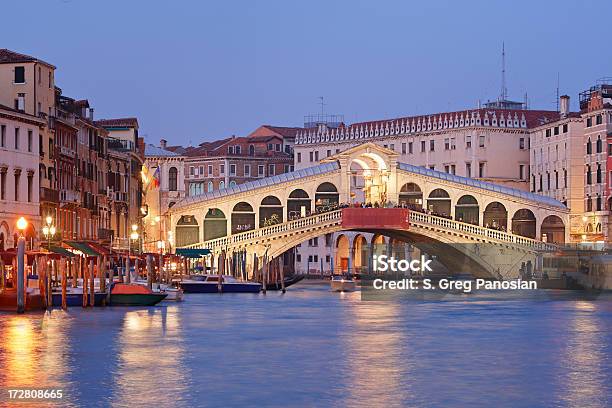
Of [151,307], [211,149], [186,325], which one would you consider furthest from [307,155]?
[186,325]

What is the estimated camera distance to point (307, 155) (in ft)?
295

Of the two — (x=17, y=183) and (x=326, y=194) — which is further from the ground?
(x=326, y=194)

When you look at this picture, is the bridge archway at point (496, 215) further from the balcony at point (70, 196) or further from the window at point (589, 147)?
the balcony at point (70, 196)

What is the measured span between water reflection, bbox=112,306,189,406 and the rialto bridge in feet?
77.2

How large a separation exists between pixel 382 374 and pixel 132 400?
4.75 metres

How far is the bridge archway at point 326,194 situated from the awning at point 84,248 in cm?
1620

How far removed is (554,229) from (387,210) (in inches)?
353

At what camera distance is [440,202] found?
67062 millimetres

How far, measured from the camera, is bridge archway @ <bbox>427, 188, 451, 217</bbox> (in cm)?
6688

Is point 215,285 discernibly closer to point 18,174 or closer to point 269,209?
point 18,174

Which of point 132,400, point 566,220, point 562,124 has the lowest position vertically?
point 132,400

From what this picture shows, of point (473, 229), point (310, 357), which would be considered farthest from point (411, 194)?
point (310, 357)

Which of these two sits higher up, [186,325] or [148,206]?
[148,206]

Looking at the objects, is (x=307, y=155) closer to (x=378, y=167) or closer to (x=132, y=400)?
(x=378, y=167)
